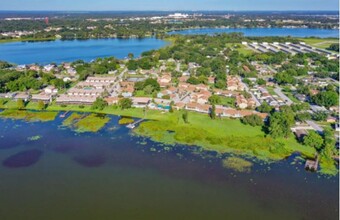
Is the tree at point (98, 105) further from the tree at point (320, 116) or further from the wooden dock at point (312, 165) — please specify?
the tree at point (320, 116)

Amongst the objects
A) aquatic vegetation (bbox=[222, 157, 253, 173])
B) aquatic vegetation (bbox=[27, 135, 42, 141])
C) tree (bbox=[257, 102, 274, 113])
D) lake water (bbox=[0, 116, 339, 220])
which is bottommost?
lake water (bbox=[0, 116, 339, 220])

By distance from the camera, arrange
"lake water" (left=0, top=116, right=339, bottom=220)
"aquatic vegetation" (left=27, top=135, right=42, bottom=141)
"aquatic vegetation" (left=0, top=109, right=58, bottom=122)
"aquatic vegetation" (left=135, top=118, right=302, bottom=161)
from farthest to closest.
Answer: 1. "aquatic vegetation" (left=0, top=109, right=58, bottom=122)
2. "aquatic vegetation" (left=27, top=135, right=42, bottom=141)
3. "aquatic vegetation" (left=135, top=118, right=302, bottom=161)
4. "lake water" (left=0, top=116, right=339, bottom=220)

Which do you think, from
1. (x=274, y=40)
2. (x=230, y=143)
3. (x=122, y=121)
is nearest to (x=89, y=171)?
(x=122, y=121)

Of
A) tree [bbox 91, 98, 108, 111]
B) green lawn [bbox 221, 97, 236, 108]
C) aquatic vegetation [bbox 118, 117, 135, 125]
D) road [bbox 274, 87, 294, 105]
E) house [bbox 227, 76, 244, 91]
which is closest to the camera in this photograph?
aquatic vegetation [bbox 118, 117, 135, 125]

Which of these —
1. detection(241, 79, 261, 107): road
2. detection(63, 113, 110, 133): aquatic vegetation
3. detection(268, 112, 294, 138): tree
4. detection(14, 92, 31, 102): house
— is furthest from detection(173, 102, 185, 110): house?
detection(14, 92, 31, 102): house

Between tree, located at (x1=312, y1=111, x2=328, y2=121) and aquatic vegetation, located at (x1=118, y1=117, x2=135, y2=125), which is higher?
tree, located at (x1=312, y1=111, x2=328, y2=121)

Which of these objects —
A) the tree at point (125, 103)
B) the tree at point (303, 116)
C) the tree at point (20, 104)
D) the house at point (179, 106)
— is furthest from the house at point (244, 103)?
the tree at point (20, 104)

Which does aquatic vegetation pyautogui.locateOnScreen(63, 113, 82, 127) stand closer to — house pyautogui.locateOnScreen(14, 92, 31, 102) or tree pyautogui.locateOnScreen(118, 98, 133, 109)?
tree pyautogui.locateOnScreen(118, 98, 133, 109)
